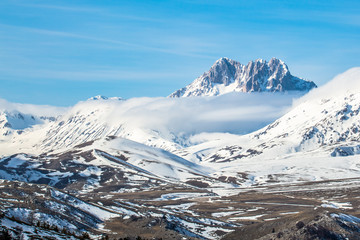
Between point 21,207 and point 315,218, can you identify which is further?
point 21,207

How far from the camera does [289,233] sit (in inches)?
4783

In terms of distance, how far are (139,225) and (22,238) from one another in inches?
3915

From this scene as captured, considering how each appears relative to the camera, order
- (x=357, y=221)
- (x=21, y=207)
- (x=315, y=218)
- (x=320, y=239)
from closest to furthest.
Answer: (x=320, y=239)
(x=315, y=218)
(x=357, y=221)
(x=21, y=207)

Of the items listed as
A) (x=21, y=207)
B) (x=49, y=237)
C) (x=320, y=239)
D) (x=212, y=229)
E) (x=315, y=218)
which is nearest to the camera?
(x=49, y=237)

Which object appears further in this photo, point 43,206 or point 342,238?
point 43,206

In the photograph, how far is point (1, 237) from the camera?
7762 cm

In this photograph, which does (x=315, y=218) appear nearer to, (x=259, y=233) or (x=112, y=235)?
(x=259, y=233)

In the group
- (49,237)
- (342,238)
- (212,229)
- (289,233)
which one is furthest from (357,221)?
(49,237)

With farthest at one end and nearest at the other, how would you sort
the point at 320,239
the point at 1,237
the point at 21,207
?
1. the point at 21,207
2. the point at 320,239
3. the point at 1,237

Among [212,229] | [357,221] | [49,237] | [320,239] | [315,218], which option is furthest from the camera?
[212,229]

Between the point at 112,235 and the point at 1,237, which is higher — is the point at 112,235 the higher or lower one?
the lower one

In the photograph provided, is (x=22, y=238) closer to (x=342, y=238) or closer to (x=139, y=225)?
(x=342, y=238)

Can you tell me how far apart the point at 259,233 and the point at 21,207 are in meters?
73.7

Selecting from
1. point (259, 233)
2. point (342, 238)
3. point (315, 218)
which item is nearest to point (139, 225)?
point (259, 233)
